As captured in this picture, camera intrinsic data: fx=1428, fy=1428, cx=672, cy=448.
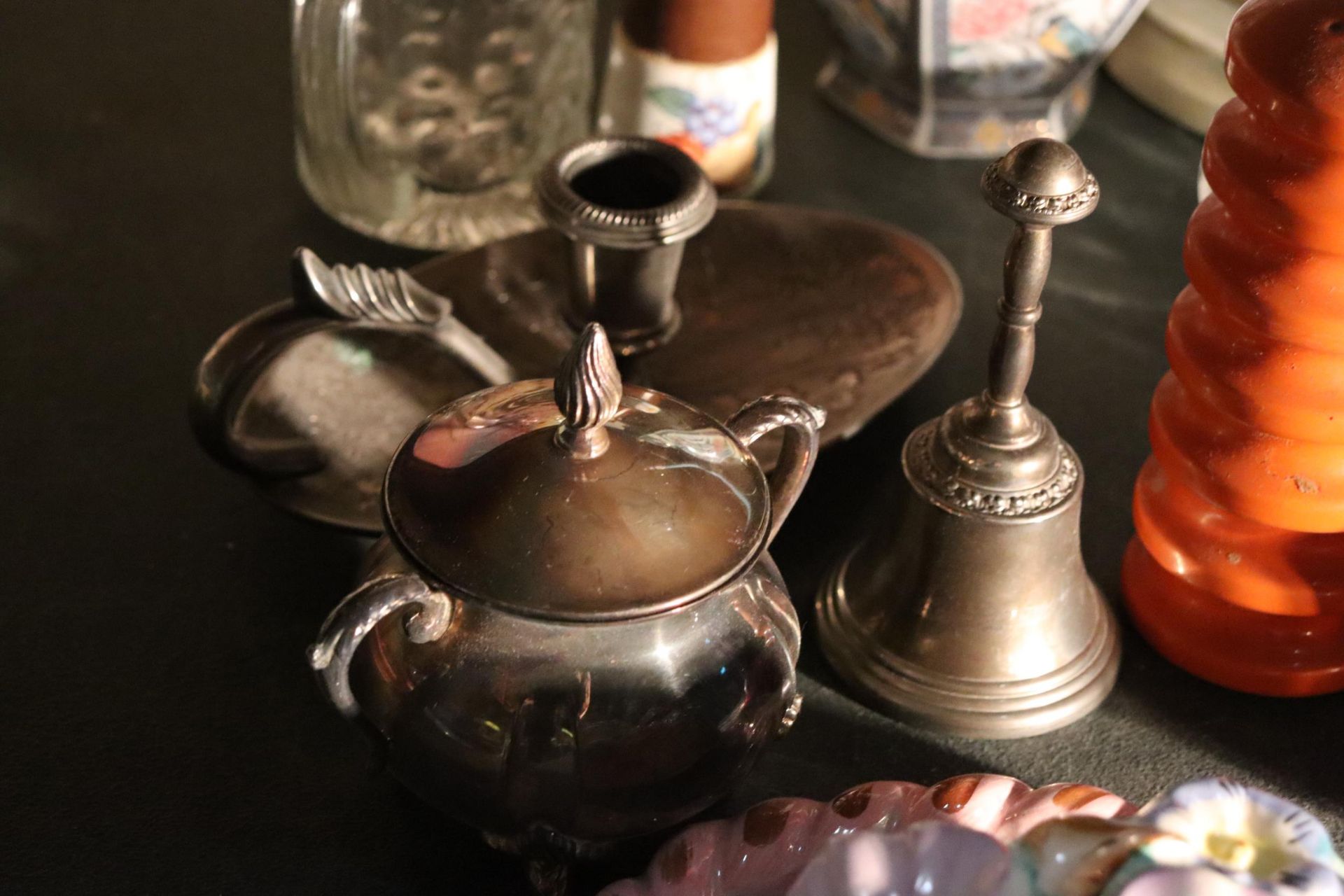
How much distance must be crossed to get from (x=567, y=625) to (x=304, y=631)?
250 mm

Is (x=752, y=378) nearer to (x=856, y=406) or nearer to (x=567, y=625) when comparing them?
(x=856, y=406)

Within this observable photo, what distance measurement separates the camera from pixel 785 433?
1.95 feet

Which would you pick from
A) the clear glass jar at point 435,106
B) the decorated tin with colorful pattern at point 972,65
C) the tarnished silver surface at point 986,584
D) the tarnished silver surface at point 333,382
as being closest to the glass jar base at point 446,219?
the clear glass jar at point 435,106

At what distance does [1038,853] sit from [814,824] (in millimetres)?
103

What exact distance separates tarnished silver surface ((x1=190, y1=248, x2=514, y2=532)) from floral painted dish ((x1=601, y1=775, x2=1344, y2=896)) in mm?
253

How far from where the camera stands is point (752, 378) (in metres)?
0.79

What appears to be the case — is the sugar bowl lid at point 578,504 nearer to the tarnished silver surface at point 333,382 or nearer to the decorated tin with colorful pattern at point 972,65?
the tarnished silver surface at point 333,382

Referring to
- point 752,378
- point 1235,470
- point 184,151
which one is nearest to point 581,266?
point 752,378

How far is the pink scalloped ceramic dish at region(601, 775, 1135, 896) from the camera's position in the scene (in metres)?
0.53

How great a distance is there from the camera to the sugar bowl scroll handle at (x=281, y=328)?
2.10 ft

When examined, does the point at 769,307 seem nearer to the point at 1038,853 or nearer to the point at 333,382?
the point at 333,382

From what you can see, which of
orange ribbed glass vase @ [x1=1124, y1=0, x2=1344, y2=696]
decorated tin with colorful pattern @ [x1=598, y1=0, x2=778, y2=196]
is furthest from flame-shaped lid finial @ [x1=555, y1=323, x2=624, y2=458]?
decorated tin with colorful pattern @ [x1=598, y1=0, x2=778, y2=196]

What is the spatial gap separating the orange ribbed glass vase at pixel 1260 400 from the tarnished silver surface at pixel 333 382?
337 mm

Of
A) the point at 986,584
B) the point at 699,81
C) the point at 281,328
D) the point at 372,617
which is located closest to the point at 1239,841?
the point at 986,584
